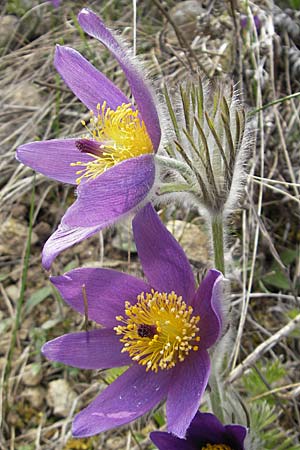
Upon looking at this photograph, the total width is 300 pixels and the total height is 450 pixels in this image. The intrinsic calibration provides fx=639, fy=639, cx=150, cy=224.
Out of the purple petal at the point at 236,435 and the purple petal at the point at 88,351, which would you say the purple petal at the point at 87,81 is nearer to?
the purple petal at the point at 88,351

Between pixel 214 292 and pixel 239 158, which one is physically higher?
pixel 239 158

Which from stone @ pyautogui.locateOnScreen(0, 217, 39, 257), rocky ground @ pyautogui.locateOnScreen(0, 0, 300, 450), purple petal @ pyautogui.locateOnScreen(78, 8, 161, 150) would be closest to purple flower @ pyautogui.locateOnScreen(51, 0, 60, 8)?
rocky ground @ pyautogui.locateOnScreen(0, 0, 300, 450)

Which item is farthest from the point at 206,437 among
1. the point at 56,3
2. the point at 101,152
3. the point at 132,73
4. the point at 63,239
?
the point at 56,3

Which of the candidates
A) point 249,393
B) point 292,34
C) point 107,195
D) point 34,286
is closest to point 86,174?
point 107,195

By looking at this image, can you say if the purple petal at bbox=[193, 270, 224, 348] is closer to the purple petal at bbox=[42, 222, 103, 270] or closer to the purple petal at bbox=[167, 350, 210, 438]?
the purple petal at bbox=[167, 350, 210, 438]

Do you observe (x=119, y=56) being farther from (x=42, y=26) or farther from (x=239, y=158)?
(x=42, y=26)

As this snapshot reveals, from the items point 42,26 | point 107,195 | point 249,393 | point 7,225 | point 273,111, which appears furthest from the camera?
point 42,26
